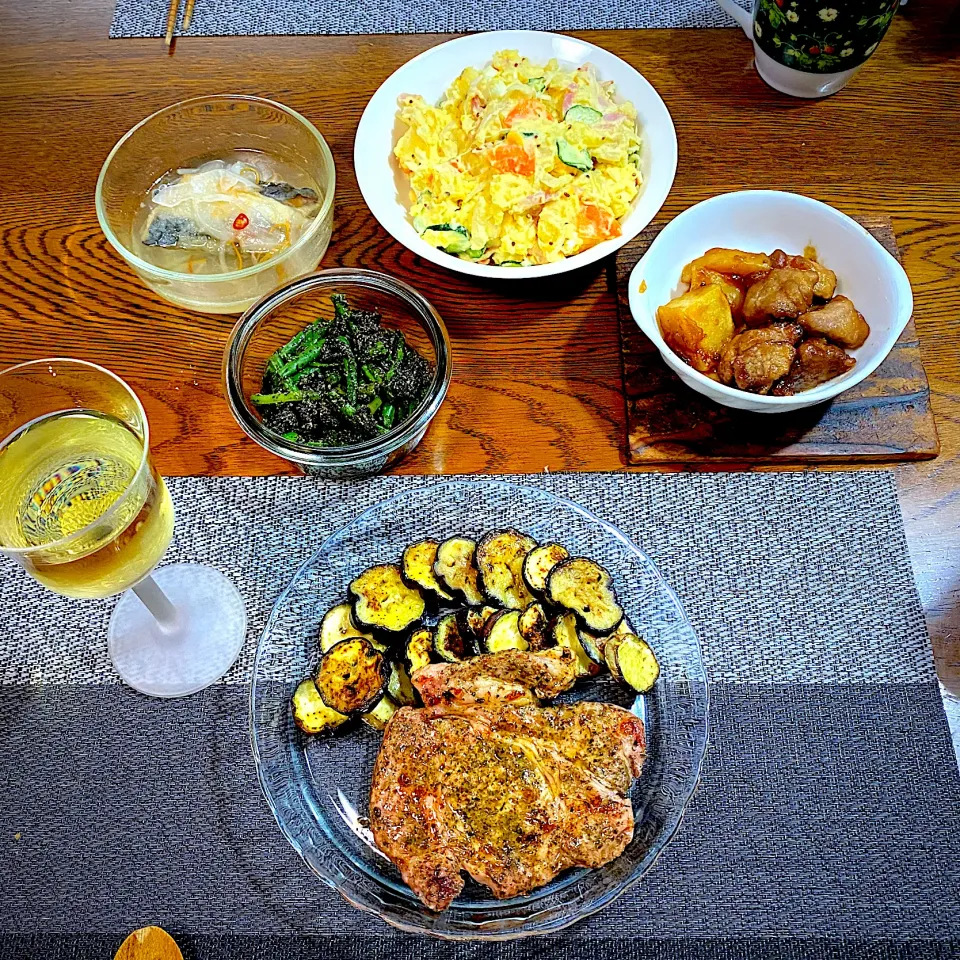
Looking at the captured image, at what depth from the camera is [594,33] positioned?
2.73 meters

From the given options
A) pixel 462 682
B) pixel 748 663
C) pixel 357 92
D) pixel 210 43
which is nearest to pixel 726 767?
pixel 748 663

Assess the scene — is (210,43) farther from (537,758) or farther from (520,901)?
(520,901)

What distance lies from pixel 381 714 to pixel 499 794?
0.32m

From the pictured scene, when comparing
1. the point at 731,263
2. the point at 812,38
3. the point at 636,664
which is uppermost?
the point at 812,38

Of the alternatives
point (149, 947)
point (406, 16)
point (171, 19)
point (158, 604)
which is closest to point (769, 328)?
point (158, 604)

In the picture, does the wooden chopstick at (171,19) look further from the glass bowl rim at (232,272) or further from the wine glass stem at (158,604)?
the wine glass stem at (158,604)

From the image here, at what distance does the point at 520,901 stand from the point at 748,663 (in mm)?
695

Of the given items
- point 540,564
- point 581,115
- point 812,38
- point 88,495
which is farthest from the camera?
point 812,38

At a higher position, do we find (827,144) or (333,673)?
(827,144)

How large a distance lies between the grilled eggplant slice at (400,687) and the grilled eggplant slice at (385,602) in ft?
0.23

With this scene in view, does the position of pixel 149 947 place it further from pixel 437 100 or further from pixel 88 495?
pixel 437 100

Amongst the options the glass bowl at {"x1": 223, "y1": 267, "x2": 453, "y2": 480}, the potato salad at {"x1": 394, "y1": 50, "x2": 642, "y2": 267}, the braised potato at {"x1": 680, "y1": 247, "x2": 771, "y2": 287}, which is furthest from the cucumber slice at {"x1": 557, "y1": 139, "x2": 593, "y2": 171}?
the glass bowl at {"x1": 223, "y1": 267, "x2": 453, "y2": 480}

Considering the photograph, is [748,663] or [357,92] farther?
[357,92]

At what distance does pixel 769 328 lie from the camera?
205 cm
